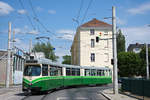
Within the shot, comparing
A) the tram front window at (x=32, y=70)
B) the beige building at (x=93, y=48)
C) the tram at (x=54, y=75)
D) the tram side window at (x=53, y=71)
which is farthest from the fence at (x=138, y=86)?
the beige building at (x=93, y=48)

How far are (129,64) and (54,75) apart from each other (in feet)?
135

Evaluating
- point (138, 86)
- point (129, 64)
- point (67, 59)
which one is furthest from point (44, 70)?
point (67, 59)

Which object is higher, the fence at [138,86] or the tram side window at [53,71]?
the tram side window at [53,71]

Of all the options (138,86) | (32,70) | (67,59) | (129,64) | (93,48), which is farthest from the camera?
(67,59)

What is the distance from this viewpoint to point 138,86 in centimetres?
1688

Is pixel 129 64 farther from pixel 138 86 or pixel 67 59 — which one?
pixel 67 59

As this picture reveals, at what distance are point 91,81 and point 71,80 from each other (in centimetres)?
469

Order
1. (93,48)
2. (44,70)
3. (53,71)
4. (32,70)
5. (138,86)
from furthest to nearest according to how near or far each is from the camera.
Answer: (93,48), (53,71), (44,70), (32,70), (138,86)

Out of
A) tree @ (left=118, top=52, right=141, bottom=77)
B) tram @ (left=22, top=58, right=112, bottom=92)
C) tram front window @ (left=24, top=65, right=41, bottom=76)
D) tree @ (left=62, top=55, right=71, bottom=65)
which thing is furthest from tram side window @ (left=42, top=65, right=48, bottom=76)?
tree @ (left=62, top=55, right=71, bottom=65)

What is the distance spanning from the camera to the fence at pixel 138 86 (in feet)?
47.9

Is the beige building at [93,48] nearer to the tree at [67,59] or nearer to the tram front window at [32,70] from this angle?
the tram front window at [32,70]

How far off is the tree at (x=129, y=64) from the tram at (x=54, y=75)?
85.1 feet

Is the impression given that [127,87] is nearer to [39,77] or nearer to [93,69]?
[39,77]

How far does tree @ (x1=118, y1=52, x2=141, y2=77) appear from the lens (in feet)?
191
